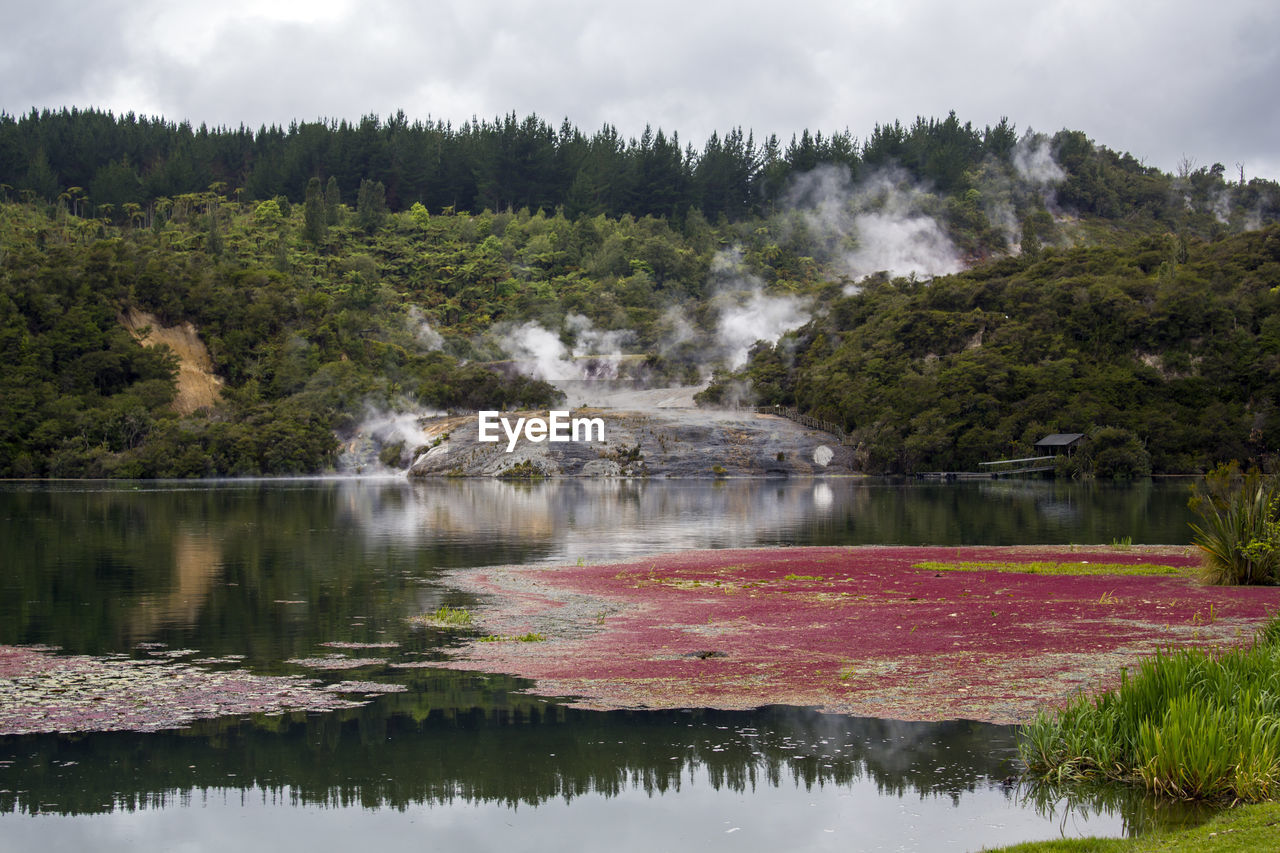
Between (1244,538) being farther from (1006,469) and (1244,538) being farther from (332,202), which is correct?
(332,202)

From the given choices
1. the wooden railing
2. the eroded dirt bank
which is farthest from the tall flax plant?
the wooden railing

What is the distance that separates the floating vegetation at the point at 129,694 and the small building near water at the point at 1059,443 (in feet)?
268

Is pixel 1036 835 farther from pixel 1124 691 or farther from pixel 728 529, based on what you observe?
pixel 728 529

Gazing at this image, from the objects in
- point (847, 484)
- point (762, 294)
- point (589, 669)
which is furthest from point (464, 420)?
point (589, 669)

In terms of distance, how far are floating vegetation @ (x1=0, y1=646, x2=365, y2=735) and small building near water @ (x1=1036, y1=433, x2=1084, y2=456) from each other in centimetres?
8169

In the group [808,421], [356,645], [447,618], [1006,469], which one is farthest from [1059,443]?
[356,645]

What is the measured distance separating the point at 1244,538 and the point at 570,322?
11816 cm

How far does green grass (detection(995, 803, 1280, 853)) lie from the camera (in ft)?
34.2

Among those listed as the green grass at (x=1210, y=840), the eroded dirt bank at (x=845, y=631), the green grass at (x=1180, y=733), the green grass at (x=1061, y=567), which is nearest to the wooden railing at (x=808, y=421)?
the green grass at (x=1061, y=567)

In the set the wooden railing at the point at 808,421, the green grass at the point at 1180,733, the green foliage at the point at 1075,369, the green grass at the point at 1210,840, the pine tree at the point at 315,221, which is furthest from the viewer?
the pine tree at the point at 315,221

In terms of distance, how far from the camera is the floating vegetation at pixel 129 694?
650 inches

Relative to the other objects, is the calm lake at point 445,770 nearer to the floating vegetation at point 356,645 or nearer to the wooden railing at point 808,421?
the floating vegetation at point 356,645

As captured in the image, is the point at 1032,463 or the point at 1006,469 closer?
the point at 1032,463

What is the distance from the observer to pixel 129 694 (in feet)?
59.2
